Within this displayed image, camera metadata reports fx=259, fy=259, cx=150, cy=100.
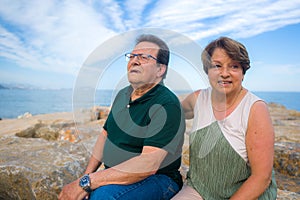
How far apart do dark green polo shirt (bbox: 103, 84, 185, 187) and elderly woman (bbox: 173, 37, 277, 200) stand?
0.70 ft

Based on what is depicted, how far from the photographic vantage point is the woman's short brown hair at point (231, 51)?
1.97m

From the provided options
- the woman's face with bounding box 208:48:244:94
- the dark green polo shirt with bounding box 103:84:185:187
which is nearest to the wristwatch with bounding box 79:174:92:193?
the dark green polo shirt with bounding box 103:84:185:187

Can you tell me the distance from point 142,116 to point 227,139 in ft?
2.30

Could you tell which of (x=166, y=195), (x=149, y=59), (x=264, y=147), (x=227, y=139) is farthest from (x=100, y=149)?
(x=264, y=147)

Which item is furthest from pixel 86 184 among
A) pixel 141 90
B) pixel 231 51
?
pixel 231 51

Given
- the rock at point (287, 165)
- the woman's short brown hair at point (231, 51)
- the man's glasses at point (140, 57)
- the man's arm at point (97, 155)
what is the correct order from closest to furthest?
the woman's short brown hair at point (231, 51), the man's glasses at point (140, 57), the man's arm at point (97, 155), the rock at point (287, 165)

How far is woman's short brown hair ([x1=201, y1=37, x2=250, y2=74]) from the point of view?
1.97 meters

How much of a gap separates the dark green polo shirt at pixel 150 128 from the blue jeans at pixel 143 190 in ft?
0.32

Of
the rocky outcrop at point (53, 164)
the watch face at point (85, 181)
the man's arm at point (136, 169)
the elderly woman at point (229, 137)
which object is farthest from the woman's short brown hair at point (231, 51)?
the watch face at point (85, 181)

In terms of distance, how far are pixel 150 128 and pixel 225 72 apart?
73 cm

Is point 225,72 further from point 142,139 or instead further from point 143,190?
point 143,190

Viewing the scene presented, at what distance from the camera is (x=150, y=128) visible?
2.06 meters

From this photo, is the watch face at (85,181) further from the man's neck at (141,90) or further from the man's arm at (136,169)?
the man's neck at (141,90)

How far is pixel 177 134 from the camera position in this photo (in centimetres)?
208
